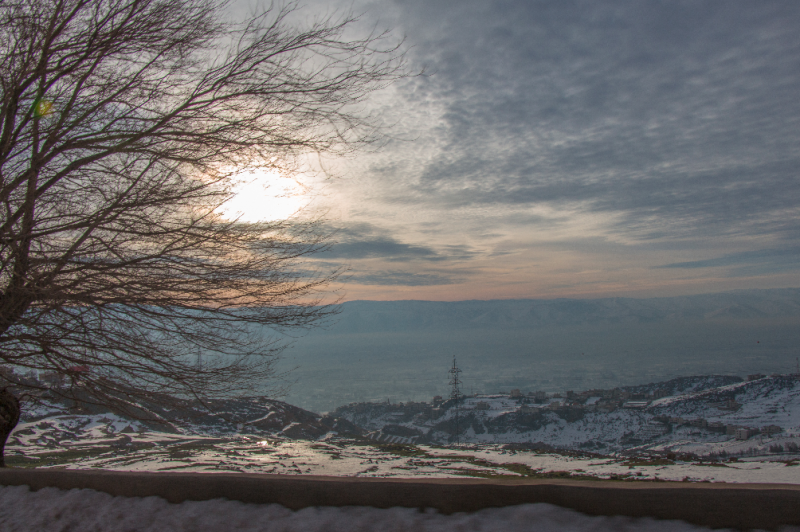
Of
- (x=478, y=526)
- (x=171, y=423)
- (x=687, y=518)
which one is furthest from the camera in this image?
(x=171, y=423)

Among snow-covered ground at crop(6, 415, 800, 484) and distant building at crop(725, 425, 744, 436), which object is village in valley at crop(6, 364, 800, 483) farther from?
distant building at crop(725, 425, 744, 436)

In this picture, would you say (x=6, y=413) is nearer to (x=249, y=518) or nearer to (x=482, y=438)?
(x=249, y=518)

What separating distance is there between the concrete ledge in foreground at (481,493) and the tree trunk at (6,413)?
3.15 metres

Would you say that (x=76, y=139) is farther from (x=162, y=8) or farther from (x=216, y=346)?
(x=216, y=346)

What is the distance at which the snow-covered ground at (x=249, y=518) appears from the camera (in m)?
2.51

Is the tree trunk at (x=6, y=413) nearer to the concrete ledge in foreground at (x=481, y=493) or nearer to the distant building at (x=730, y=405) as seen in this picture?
the concrete ledge in foreground at (x=481, y=493)

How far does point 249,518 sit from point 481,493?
5.18 feet

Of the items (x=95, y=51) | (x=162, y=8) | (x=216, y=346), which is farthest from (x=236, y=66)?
(x=216, y=346)

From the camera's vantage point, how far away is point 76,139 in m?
4.77

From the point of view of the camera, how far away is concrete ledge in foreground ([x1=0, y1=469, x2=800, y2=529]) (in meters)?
2.32

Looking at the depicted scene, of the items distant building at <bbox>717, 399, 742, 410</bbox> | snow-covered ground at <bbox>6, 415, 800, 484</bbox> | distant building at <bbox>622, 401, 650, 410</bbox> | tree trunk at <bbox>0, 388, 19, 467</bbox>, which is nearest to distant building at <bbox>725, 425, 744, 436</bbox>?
distant building at <bbox>717, 399, 742, 410</bbox>

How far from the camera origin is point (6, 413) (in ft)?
19.9

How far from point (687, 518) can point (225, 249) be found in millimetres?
4288

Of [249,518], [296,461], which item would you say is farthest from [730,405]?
[249,518]
